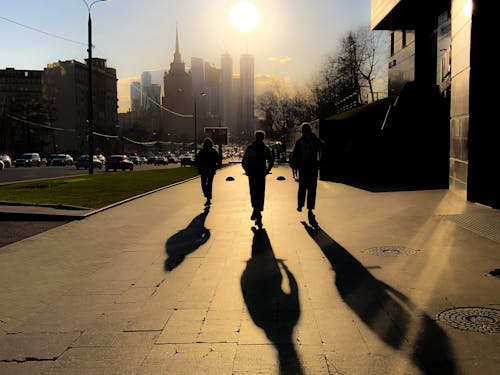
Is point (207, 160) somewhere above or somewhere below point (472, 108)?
below

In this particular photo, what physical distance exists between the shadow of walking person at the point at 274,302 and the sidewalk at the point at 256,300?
2cm

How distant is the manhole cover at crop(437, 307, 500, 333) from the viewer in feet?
14.1

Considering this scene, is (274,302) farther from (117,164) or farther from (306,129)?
(117,164)

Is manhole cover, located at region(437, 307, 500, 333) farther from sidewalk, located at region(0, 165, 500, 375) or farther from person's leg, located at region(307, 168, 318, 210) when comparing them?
person's leg, located at region(307, 168, 318, 210)

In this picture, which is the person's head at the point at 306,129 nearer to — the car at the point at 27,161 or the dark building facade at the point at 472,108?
the dark building facade at the point at 472,108

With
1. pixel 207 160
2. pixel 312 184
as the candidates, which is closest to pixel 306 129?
pixel 312 184

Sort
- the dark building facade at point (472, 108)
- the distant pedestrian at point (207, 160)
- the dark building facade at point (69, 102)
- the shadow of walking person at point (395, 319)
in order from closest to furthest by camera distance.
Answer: the shadow of walking person at point (395, 319) → the dark building facade at point (472, 108) → the distant pedestrian at point (207, 160) → the dark building facade at point (69, 102)

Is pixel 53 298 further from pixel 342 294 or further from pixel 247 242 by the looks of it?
pixel 247 242

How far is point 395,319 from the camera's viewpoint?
4555mm

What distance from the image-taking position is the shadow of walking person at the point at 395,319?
3707 millimetres

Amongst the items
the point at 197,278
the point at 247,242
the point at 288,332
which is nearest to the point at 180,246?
the point at 247,242

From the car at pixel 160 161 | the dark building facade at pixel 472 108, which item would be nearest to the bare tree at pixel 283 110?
the car at pixel 160 161

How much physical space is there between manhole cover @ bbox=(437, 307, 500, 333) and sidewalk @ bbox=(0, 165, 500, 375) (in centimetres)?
2

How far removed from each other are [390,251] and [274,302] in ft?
9.74
